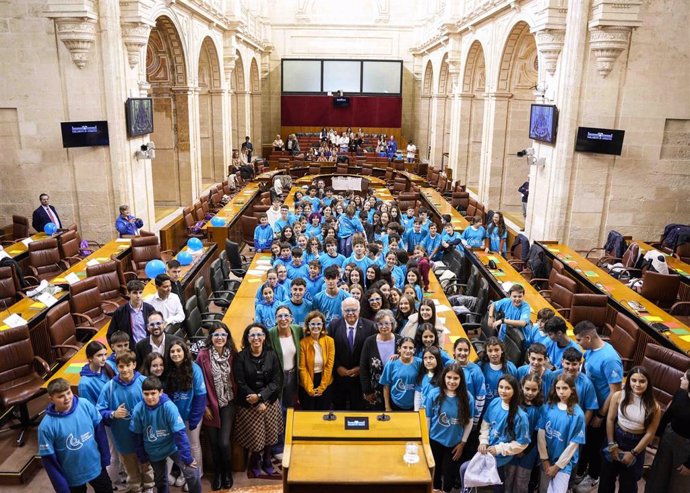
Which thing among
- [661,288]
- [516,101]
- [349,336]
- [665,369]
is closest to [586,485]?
[665,369]

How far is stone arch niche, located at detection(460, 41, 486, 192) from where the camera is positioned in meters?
19.4

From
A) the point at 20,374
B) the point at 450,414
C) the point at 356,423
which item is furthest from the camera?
the point at 20,374

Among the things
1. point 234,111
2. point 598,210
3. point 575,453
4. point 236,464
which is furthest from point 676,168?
point 234,111

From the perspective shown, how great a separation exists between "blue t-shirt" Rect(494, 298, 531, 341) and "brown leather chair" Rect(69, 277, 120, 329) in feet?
16.6

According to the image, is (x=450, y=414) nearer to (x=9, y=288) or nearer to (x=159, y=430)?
(x=159, y=430)

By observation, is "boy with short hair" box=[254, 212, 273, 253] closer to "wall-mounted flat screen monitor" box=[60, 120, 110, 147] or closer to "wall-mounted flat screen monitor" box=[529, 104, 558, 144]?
"wall-mounted flat screen monitor" box=[60, 120, 110, 147]

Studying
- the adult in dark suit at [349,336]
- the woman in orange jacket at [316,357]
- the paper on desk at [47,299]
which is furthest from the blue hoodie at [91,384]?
the paper on desk at [47,299]

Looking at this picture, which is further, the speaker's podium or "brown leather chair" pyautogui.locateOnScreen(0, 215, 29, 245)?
"brown leather chair" pyautogui.locateOnScreen(0, 215, 29, 245)

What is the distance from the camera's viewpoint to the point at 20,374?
6.47 meters

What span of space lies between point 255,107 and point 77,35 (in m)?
18.0

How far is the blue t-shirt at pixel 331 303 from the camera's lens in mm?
6879

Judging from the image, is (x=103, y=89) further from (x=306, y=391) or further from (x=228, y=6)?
(x=228, y=6)

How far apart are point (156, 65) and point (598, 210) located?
38.1 feet

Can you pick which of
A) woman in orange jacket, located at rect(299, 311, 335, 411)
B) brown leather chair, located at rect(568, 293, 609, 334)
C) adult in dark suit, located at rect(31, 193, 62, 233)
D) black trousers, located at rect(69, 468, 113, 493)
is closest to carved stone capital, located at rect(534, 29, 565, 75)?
brown leather chair, located at rect(568, 293, 609, 334)
